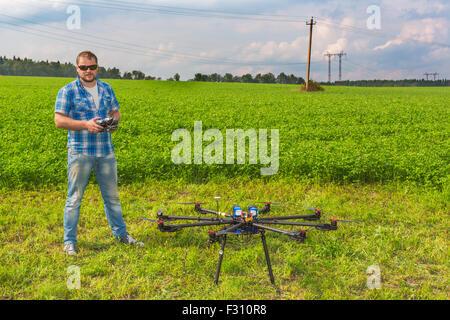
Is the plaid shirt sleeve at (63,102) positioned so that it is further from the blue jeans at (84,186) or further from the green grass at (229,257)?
the green grass at (229,257)

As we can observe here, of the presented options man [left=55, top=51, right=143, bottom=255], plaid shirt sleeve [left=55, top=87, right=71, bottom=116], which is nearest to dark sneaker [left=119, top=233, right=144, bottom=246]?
man [left=55, top=51, right=143, bottom=255]

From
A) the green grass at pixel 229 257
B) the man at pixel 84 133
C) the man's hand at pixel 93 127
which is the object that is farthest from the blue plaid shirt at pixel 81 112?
the green grass at pixel 229 257

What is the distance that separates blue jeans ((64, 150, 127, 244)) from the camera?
480cm

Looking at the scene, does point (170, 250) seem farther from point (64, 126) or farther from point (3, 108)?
point (3, 108)

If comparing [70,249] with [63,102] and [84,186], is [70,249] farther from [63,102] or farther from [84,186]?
[63,102]

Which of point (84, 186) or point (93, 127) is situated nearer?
point (93, 127)

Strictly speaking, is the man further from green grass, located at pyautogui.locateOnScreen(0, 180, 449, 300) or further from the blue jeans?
green grass, located at pyautogui.locateOnScreen(0, 180, 449, 300)

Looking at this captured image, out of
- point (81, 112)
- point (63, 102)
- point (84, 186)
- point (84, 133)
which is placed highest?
point (63, 102)

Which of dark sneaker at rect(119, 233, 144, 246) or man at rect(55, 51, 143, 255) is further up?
man at rect(55, 51, 143, 255)

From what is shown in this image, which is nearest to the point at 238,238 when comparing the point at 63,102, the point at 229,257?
the point at 229,257

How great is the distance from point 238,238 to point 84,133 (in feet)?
9.37

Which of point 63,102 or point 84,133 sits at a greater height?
point 63,102

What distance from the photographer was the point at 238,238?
5.56 metres
